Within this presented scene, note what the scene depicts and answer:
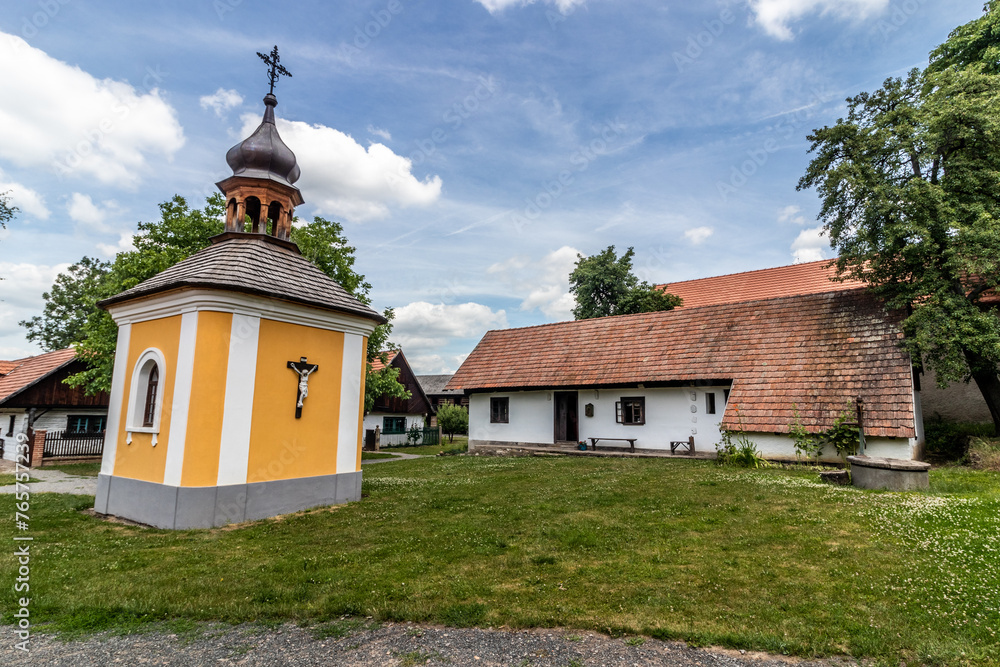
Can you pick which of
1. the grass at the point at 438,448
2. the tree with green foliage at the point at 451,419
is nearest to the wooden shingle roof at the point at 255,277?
the grass at the point at 438,448

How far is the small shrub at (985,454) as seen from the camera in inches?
464

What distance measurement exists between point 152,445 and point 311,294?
12.2 ft

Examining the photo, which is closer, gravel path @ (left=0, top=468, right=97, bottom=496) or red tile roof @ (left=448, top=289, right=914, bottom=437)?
gravel path @ (left=0, top=468, right=97, bottom=496)

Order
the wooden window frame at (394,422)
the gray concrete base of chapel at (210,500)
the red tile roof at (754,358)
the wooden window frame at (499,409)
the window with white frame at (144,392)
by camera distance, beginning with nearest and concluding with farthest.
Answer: the gray concrete base of chapel at (210,500) < the window with white frame at (144,392) < the red tile roof at (754,358) < the wooden window frame at (499,409) < the wooden window frame at (394,422)

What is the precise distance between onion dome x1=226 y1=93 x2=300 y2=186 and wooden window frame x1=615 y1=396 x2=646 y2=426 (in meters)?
12.9

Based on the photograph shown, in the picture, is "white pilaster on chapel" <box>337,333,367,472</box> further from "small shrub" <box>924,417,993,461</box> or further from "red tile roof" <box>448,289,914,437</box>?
"small shrub" <box>924,417,993,461</box>

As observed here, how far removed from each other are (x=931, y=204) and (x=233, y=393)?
654 inches

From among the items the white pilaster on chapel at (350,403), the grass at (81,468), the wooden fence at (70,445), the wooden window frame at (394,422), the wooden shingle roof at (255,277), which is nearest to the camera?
the wooden shingle roof at (255,277)

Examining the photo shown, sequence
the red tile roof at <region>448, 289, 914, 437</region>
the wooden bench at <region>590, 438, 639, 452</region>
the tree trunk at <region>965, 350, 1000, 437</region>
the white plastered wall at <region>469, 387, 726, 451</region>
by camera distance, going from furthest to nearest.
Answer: the wooden bench at <region>590, 438, 639, 452</region> < the white plastered wall at <region>469, 387, 726, 451</region> < the red tile roof at <region>448, 289, 914, 437</region> < the tree trunk at <region>965, 350, 1000, 437</region>

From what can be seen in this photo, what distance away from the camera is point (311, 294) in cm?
1002

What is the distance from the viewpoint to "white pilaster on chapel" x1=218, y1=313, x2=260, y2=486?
8.56m

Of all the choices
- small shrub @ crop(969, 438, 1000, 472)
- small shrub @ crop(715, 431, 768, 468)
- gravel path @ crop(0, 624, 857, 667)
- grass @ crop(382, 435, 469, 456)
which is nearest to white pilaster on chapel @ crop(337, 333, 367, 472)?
gravel path @ crop(0, 624, 857, 667)

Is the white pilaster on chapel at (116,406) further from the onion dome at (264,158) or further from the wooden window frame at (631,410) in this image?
the wooden window frame at (631,410)

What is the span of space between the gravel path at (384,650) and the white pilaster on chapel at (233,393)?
425 cm
